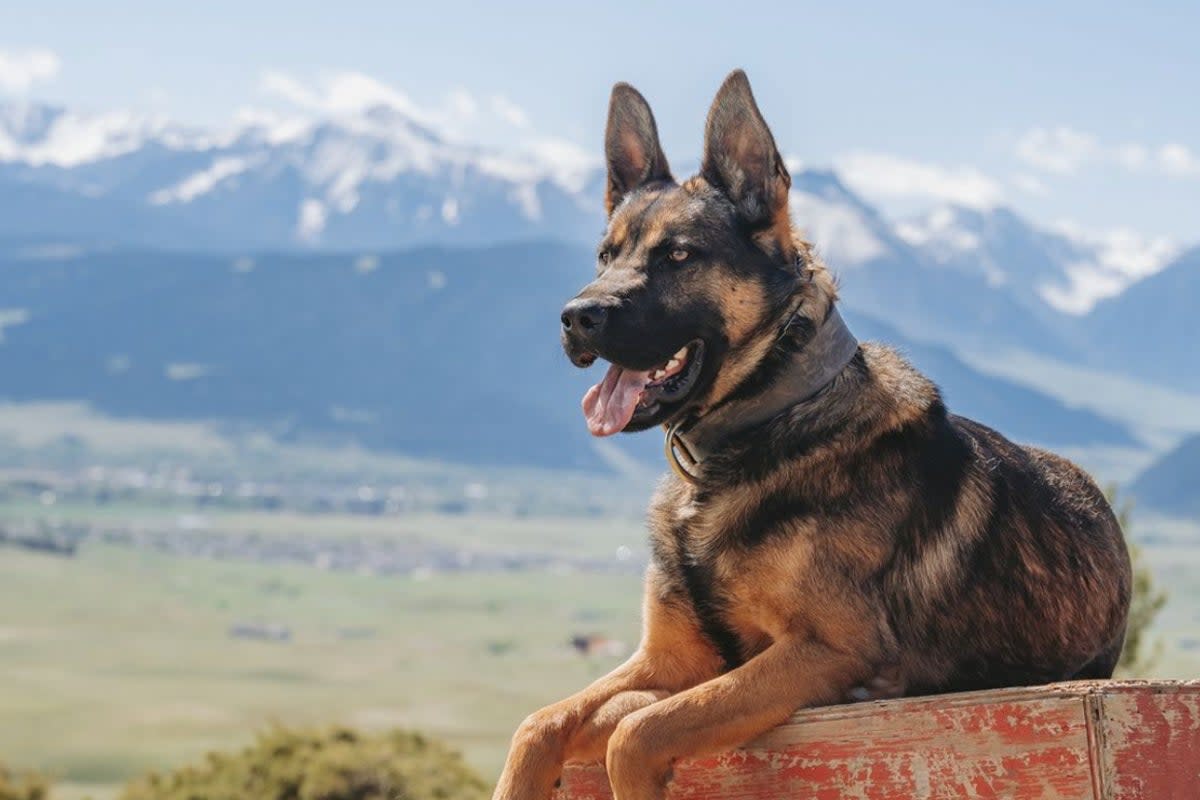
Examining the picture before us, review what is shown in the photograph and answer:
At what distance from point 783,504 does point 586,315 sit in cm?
96

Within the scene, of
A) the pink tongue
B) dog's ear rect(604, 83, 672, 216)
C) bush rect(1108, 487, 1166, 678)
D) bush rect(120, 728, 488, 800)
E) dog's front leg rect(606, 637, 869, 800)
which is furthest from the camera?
bush rect(1108, 487, 1166, 678)

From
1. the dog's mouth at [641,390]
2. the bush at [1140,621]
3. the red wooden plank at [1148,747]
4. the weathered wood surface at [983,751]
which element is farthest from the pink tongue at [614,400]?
the bush at [1140,621]

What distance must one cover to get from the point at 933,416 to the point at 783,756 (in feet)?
4.77

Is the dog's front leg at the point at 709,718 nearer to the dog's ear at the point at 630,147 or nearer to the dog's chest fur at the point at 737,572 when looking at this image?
the dog's chest fur at the point at 737,572

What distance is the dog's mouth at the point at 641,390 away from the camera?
5883mm

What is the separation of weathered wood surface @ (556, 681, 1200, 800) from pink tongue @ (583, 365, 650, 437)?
1176 mm

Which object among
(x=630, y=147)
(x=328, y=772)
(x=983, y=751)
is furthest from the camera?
(x=328, y=772)

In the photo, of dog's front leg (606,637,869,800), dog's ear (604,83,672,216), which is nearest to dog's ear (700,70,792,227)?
dog's ear (604,83,672,216)

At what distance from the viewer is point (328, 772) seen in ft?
53.1

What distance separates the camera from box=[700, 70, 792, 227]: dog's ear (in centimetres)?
607

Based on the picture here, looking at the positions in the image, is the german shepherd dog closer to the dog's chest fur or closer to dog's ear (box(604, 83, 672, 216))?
the dog's chest fur

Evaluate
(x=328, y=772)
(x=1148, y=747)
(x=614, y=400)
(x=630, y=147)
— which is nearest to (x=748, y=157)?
(x=630, y=147)

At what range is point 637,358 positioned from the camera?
5.88 m

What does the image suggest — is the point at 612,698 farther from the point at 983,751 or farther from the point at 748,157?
the point at 748,157
